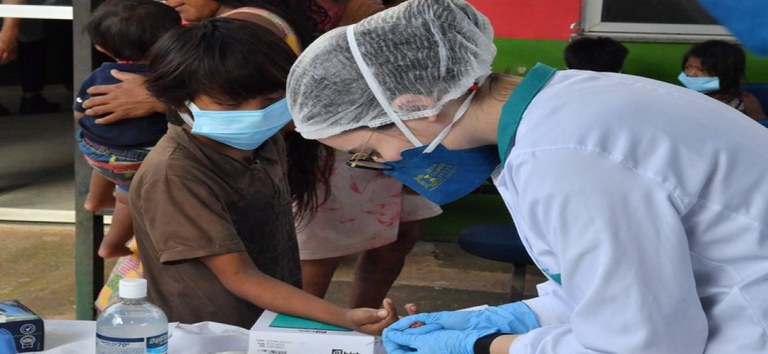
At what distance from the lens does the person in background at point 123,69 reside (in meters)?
2.94

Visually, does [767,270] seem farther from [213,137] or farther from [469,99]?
[213,137]

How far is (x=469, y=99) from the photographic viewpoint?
5.41 feet

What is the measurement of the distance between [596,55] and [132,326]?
10.1 ft

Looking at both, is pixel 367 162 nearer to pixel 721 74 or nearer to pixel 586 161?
pixel 586 161

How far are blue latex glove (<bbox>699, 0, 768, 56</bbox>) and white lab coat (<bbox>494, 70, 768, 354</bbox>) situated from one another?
22cm

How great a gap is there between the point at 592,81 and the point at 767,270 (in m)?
0.37

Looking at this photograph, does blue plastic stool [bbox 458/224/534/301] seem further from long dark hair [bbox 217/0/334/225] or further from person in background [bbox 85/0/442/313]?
long dark hair [bbox 217/0/334/225]

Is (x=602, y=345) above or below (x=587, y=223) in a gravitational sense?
below

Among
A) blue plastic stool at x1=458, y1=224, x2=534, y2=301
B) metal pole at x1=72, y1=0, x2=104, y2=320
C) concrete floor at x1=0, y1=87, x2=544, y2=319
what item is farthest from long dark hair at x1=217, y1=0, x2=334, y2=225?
concrete floor at x1=0, y1=87, x2=544, y2=319

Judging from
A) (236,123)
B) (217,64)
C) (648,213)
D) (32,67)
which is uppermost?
(648,213)

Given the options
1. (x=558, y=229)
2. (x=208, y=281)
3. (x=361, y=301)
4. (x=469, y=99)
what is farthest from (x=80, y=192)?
(x=558, y=229)

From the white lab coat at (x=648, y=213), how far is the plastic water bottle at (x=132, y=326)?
73 cm

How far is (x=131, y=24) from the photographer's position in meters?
2.92

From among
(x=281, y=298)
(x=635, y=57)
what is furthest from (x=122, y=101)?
(x=635, y=57)
